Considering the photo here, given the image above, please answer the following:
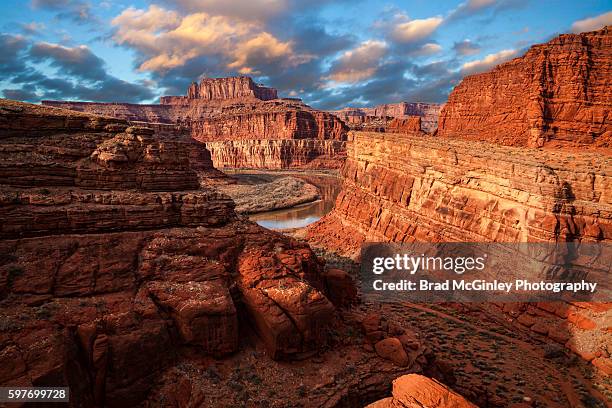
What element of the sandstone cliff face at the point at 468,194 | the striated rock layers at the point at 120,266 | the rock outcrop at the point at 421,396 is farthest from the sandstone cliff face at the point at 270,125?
the rock outcrop at the point at 421,396

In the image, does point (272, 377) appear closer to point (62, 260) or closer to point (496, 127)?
point (62, 260)

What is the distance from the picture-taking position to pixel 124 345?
39.0 ft

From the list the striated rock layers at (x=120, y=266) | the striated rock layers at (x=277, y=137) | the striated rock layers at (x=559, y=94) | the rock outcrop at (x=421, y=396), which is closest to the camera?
the rock outcrop at (x=421, y=396)

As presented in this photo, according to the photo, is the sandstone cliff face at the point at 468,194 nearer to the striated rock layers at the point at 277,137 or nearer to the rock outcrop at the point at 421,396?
the rock outcrop at the point at 421,396

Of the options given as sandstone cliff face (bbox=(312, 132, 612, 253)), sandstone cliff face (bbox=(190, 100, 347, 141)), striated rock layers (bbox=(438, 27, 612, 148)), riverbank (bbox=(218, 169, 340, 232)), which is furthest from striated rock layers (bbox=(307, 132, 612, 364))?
sandstone cliff face (bbox=(190, 100, 347, 141))

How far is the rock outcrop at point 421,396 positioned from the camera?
348 inches

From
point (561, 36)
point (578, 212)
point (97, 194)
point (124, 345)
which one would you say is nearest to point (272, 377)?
point (124, 345)

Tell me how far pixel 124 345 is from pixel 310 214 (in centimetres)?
5805

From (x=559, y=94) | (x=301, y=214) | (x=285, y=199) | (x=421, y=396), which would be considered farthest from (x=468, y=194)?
(x=285, y=199)

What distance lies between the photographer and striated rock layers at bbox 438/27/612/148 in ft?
109

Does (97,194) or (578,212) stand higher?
(97,194)

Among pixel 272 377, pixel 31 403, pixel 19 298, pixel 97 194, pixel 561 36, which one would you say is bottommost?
pixel 272 377

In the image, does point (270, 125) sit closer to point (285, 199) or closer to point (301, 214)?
point (285, 199)

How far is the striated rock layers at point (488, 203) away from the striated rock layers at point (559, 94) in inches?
307
